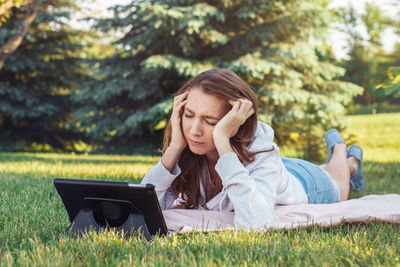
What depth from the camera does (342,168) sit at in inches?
168

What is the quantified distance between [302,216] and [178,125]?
1104 mm

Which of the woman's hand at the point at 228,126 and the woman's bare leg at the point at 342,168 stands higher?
the woman's hand at the point at 228,126

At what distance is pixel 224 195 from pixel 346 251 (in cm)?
103

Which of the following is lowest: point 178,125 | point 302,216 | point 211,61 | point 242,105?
point 302,216

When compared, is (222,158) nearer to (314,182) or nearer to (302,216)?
(302,216)

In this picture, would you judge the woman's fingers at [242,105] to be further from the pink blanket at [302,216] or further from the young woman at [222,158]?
the pink blanket at [302,216]

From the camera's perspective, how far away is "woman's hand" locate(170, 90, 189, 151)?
279 centimetres

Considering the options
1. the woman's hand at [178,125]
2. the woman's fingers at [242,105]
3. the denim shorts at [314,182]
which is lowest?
the denim shorts at [314,182]

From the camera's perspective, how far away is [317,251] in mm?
1930

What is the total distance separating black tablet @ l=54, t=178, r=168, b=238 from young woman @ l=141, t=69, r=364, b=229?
52cm

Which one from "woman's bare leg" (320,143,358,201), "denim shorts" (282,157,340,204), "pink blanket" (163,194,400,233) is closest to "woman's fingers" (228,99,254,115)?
"pink blanket" (163,194,400,233)

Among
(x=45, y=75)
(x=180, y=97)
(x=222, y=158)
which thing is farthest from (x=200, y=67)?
(x=222, y=158)

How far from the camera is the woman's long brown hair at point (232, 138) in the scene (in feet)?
8.70

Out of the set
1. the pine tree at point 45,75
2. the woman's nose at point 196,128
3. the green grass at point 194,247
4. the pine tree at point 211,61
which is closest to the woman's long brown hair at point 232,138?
the woman's nose at point 196,128
